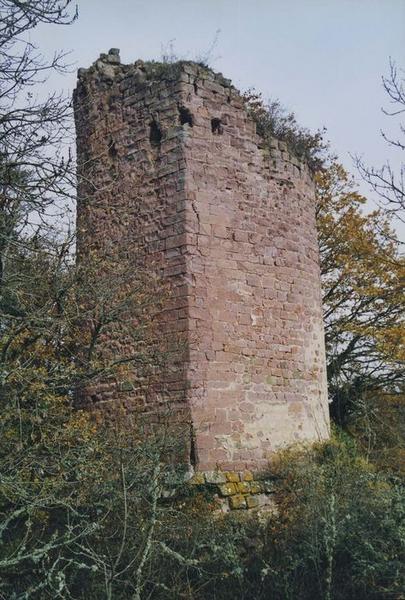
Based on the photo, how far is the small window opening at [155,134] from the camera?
9.16 metres

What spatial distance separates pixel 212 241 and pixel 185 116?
5.19ft

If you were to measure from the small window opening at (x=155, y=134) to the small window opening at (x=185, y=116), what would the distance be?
321 mm

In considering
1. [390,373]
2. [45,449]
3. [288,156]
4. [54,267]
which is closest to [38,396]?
[45,449]

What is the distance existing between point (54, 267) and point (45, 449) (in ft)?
6.17

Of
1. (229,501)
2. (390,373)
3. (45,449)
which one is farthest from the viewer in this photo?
(390,373)

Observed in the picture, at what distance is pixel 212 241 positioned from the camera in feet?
28.9

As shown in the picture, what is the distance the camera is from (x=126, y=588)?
261 inches

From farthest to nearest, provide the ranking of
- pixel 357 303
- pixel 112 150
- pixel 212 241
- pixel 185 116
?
1. pixel 357 303
2. pixel 112 150
3. pixel 185 116
4. pixel 212 241

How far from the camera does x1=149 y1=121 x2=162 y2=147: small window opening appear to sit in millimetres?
9156

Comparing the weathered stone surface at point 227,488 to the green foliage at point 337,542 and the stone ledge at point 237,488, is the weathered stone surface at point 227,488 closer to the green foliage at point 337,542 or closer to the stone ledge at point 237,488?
the stone ledge at point 237,488

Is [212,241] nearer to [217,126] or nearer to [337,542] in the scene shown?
[217,126]

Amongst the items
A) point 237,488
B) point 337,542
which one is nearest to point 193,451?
point 237,488

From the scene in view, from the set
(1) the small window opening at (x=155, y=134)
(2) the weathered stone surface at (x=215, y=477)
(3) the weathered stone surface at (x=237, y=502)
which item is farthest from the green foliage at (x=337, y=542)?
(1) the small window opening at (x=155, y=134)

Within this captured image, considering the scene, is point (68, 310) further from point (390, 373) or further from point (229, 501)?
point (390, 373)
